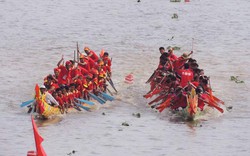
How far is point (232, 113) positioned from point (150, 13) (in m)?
24.2

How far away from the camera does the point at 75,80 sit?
109ft

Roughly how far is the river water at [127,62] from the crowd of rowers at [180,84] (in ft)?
1.99

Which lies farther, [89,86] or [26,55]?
[26,55]

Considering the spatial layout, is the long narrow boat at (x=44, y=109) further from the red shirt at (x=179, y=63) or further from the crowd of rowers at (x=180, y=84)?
the red shirt at (x=179, y=63)

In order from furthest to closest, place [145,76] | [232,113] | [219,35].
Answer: [219,35]
[145,76]
[232,113]

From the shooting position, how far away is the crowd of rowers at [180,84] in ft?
105

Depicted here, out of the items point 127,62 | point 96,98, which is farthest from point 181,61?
point 127,62

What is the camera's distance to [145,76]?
39.4m

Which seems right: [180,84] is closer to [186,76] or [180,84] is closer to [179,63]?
[186,76]

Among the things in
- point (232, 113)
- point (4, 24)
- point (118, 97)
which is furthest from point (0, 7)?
point (232, 113)

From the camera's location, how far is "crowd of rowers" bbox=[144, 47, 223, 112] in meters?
32.0

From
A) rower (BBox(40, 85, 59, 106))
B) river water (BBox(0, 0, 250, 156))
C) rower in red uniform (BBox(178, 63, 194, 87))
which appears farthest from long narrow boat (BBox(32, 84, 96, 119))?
rower in red uniform (BBox(178, 63, 194, 87))

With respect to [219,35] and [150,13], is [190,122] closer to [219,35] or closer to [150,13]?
[219,35]

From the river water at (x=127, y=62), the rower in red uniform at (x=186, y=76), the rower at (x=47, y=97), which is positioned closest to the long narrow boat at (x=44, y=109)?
the rower at (x=47, y=97)
